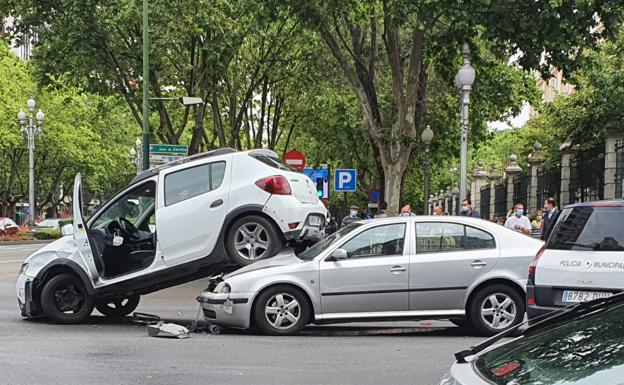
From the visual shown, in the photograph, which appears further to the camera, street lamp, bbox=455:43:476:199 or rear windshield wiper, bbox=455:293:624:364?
street lamp, bbox=455:43:476:199

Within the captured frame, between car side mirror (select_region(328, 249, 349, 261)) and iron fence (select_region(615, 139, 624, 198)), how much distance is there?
11.1 meters

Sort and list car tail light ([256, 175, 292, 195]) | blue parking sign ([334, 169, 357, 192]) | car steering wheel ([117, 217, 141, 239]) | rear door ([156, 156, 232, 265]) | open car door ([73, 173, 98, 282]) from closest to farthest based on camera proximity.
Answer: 1. rear door ([156, 156, 232, 265])
2. car tail light ([256, 175, 292, 195])
3. open car door ([73, 173, 98, 282])
4. car steering wheel ([117, 217, 141, 239])
5. blue parking sign ([334, 169, 357, 192])

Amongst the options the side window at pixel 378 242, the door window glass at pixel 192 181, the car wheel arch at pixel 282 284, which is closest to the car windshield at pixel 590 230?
the side window at pixel 378 242

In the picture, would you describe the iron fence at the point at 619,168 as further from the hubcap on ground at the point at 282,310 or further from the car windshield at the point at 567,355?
the car windshield at the point at 567,355

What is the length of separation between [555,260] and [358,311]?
2581 millimetres

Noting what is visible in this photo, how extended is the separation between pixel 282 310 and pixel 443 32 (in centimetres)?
985

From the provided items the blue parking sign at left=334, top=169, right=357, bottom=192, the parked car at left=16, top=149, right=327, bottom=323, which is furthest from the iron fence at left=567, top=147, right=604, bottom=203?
the parked car at left=16, top=149, right=327, bottom=323

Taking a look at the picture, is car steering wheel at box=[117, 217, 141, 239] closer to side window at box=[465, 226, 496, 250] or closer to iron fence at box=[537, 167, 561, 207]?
side window at box=[465, 226, 496, 250]

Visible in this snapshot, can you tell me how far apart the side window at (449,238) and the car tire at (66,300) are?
447 centimetres

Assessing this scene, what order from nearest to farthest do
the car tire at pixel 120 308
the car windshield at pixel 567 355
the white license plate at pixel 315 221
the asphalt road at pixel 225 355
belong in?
the car windshield at pixel 567 355
the asphalt road at pixel 225 355
the white license plate at pixel 315 221
the car tire at pixel 120 308

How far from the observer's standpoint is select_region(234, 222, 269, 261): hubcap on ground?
10172 millimetres

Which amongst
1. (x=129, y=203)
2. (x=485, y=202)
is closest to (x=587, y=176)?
(x=129, y=203)

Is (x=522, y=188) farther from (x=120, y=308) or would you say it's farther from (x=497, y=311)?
(x=120, y=308)

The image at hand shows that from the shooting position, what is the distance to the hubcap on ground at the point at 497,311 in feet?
31.9
